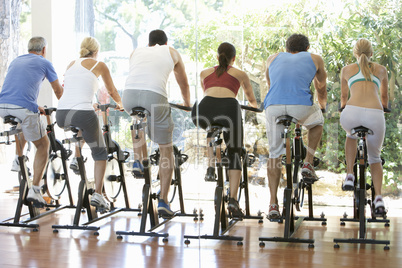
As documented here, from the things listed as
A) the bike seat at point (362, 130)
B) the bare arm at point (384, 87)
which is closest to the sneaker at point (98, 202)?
the bike seat at point (362, 130)

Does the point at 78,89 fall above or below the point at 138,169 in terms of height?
above

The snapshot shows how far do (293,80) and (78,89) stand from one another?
1.57 metres

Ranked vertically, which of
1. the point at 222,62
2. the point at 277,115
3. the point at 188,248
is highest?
the point at 222,62

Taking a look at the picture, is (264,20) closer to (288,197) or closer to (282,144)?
(282,144)

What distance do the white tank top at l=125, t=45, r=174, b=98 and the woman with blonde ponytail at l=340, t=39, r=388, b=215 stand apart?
4.20 ft

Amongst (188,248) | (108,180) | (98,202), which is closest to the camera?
(188,248)

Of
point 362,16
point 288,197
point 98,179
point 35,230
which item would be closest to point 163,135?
point 98,179

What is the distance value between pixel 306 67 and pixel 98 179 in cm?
177

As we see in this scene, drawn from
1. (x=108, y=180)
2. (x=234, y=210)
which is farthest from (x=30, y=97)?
(x=234, y=210)

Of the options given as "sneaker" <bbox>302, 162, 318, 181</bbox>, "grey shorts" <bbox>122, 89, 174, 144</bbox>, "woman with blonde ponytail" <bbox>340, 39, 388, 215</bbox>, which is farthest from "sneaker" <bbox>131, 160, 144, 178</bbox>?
"woman with blonde ponytail" <bbox>340, 39, 388, 215</bbox>

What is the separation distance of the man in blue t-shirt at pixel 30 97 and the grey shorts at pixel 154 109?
81 centimetres

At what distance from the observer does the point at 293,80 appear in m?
3.67

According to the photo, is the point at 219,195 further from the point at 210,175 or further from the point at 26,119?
the point at 26,119

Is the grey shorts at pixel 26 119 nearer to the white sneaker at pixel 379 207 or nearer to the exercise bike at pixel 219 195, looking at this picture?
the exercise bike at pixel 219 195
